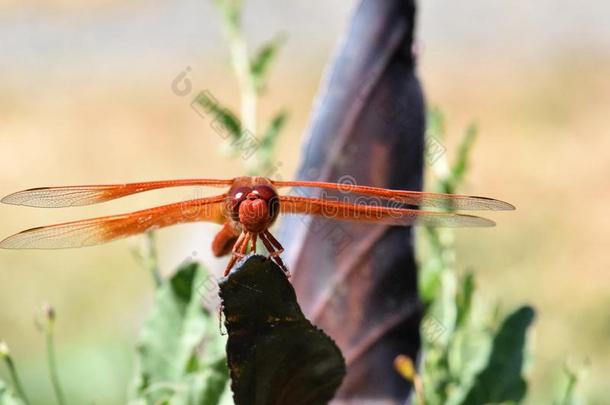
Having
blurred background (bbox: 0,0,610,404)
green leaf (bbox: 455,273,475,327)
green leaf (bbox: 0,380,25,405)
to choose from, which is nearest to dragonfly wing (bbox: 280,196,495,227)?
green leaf (bbox: 455,273,475,327)

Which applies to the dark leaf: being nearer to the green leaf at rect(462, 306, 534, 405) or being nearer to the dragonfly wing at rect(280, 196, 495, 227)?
the dragonfly wing at rect(280, 196, 495, 227)

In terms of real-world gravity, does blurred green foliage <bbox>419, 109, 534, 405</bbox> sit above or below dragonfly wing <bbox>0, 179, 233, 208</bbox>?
below

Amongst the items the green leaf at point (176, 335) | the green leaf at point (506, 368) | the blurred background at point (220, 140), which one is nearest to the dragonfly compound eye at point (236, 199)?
the green leaf at point (176, 335)

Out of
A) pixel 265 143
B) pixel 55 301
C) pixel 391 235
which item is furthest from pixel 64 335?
pixel 391 235

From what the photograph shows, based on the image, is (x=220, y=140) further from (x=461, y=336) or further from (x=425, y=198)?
(x=425, y=198)

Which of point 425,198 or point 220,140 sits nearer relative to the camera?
point 425,198

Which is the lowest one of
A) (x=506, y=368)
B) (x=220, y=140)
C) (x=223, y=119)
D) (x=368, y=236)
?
(x=506, y=368)

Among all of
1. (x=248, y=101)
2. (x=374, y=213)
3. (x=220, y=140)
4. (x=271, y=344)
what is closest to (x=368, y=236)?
(x=374, y=213)
